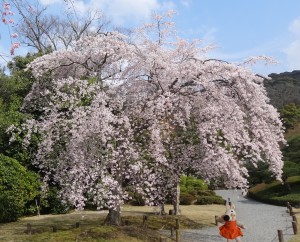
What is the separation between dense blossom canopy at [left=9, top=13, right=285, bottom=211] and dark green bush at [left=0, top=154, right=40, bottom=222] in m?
5.38

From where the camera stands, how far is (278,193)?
3127 cm

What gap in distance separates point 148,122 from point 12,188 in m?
8.59

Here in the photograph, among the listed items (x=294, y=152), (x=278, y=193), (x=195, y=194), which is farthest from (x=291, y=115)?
(x=195, y=194)

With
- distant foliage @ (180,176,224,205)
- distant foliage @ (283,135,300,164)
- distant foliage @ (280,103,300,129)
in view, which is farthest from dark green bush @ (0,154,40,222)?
distant foliage @ (280,103,300,129)

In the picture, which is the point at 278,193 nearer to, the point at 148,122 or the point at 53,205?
the point at 53,205

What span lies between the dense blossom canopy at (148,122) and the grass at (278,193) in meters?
16.9

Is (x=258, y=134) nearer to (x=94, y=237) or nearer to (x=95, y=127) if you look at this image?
(x=95, y=127)

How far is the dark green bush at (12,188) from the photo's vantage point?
17203mm

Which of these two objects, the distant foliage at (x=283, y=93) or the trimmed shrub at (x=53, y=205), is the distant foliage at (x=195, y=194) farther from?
the distant foliage at (x=283, y=93)

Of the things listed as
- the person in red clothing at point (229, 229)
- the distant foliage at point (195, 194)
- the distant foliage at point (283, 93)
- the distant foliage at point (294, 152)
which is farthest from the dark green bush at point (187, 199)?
the distant foliage at point (283, 93)

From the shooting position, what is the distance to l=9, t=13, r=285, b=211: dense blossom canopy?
11406 mm

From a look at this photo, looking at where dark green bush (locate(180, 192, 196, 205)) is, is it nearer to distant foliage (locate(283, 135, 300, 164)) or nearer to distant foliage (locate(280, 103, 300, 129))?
distant foliage (locate(283, 135, 300, 164))

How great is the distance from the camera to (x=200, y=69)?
1235 cm

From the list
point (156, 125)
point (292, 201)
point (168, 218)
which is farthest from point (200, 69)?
point (292, 201)
